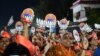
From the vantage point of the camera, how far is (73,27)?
23.1 feet

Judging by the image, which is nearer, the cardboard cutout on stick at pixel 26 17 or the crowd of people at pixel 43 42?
the crowd of people at pixel 43 42

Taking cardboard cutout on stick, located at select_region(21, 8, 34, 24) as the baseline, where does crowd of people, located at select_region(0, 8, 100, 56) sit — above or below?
below

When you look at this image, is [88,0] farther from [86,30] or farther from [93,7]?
[86,30]

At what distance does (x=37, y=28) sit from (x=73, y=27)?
3.93 feet

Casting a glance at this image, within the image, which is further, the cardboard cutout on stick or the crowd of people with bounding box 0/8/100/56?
the cardboard cutout on stick

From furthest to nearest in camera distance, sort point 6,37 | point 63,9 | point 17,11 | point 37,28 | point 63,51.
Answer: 1. point 63,9
2. point 17,11
3. point 37,28
4. point 6,37
5. point 63,51

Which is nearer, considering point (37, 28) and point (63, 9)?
point (37, 28)

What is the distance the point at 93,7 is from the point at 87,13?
0.19 m

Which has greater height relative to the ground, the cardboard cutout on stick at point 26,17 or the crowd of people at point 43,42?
the cardboard cutout on stick at point 26,17

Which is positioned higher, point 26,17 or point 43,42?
point 26,17

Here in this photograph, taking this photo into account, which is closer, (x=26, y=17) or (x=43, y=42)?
(x=26, y=17)

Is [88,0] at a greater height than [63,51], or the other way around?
[88,0]

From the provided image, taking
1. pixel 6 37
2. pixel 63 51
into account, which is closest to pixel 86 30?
pixel 6 37

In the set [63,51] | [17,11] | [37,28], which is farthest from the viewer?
[17,11]
